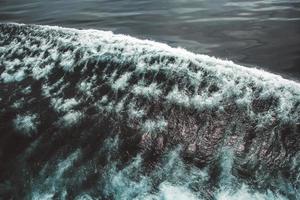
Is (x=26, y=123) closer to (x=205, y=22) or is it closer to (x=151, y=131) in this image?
(x=151, y=131)

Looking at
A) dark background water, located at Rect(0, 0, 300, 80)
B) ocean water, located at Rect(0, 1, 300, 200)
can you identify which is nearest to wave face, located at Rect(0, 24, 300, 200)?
ocean water, located at Rect(0, 1, 300, 200)

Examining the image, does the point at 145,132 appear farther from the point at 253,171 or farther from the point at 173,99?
the point at 253,171

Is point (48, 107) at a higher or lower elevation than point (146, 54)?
lower

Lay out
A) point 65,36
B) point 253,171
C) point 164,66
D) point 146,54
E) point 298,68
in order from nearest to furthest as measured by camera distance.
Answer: point 253,171 → point 164,66 → point 146,54 → point 298,68 → point 65,36

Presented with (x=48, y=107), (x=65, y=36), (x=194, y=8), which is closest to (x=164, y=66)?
(x=48, y=107)

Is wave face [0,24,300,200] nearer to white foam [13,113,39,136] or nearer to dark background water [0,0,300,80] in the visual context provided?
white foam [13,113,39,136]

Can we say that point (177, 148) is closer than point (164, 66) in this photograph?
Yes

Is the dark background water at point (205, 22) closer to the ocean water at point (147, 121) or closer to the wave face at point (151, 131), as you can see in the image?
the ocean water at point (147, 121)

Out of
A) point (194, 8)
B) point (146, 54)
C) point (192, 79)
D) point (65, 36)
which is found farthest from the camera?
point (194, 8)
